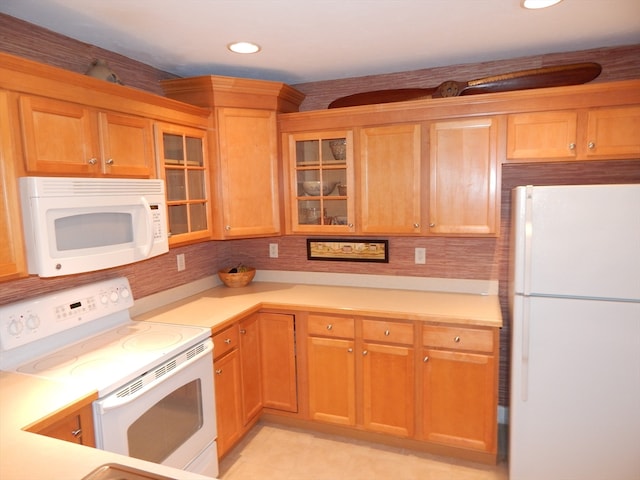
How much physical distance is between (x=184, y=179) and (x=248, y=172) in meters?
0.43

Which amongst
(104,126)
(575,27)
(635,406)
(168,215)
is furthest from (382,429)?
(575,27)

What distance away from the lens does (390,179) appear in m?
2.64

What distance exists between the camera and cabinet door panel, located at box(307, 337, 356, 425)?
2588 mm

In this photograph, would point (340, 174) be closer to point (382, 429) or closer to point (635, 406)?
point (382, 429)

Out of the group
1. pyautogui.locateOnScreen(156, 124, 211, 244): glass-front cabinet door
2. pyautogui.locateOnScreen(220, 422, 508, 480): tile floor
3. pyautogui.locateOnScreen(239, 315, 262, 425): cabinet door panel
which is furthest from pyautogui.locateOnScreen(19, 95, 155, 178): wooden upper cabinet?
pyautogui.locateOnScreen(220, 422, 508, 480): tile floor

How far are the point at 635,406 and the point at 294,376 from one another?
180cm

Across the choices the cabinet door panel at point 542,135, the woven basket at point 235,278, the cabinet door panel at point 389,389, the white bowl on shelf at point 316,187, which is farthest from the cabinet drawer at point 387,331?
the cabinet door panel at point 542,135

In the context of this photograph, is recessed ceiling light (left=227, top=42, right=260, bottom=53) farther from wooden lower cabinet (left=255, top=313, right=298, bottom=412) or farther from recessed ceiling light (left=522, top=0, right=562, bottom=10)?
wooden lower cabinet (left=255, top=313, right=298, bottom=412)

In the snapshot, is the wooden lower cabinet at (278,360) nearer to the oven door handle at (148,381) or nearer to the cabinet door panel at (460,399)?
the oven door handle at (148,381)

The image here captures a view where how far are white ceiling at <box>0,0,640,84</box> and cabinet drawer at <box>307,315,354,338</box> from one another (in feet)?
5.10

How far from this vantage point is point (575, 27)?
2.11 m

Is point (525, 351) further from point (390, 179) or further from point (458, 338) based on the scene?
point (390, 179)

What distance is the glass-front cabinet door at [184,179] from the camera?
7.73 feet

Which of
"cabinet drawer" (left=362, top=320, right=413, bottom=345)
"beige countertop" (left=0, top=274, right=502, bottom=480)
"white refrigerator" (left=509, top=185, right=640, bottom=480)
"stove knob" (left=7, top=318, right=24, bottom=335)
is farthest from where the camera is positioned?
"cabinet drawer" (left=362, top=320, right=413, bottom=345)
